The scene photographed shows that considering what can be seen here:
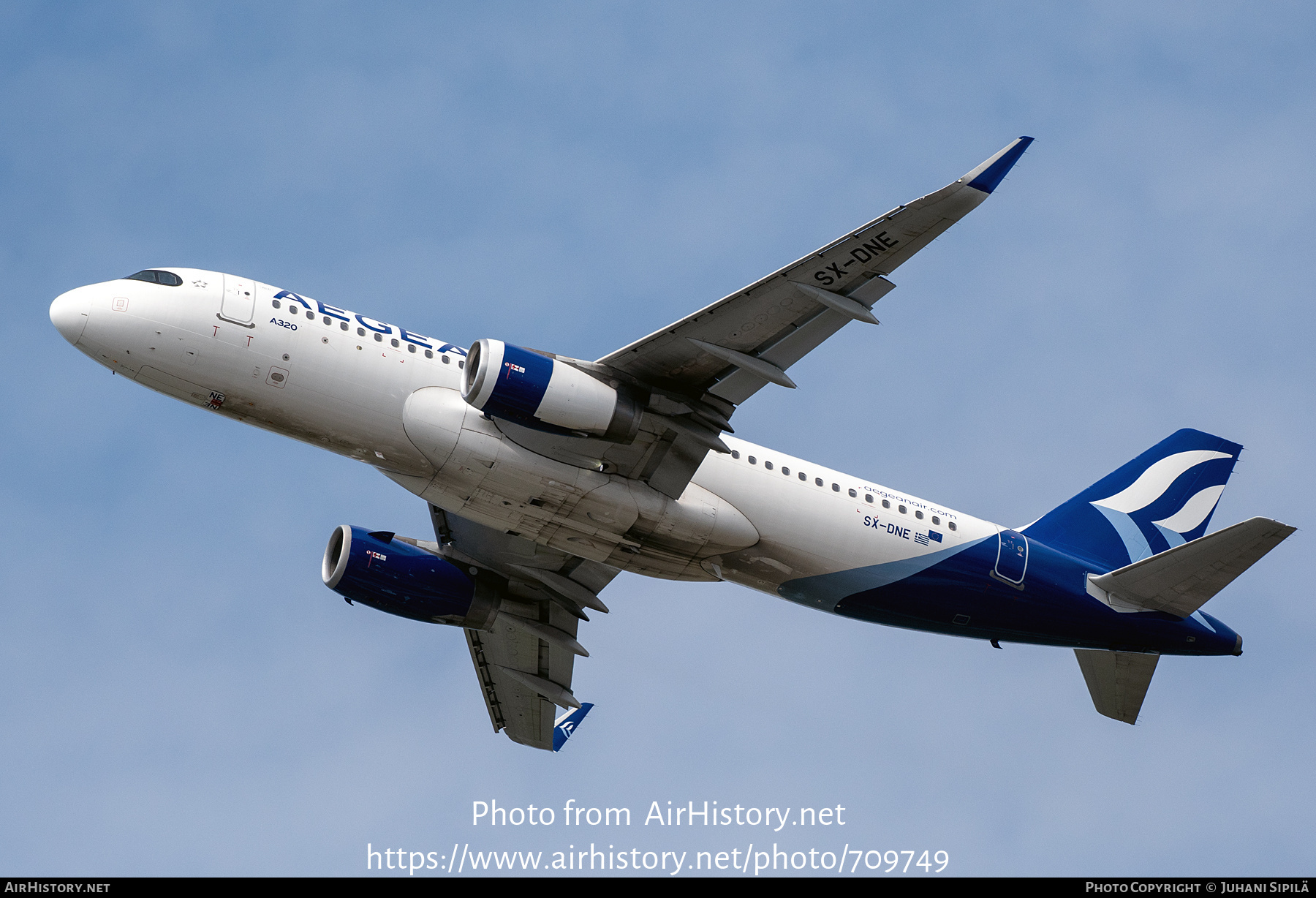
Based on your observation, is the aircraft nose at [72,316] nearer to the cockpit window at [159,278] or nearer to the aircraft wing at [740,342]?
the cockpit window at [159,278]

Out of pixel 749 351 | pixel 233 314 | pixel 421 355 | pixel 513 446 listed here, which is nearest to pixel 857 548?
pixel 749 351

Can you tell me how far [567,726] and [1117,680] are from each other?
16.0 meters

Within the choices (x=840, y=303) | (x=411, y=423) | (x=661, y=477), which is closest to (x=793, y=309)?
(x=840, y=303)

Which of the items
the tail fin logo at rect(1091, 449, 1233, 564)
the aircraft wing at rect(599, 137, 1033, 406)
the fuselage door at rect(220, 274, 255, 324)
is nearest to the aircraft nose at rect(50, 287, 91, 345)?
the fuselage door at rect(220, 274, 255, 324)

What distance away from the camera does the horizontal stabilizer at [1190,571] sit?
29359mm

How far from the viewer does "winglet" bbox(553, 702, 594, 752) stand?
1503 inches

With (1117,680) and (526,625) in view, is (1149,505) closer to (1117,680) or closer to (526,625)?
(1117,680)

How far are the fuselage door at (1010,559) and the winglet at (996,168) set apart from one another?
11362 millimetres

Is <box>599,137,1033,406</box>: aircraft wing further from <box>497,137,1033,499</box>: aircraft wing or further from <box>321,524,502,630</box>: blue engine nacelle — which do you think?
<box>321,524,502,630</box>: blue engine nacelle

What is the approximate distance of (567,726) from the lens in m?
38.5

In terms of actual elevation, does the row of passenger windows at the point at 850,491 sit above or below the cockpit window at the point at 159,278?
below

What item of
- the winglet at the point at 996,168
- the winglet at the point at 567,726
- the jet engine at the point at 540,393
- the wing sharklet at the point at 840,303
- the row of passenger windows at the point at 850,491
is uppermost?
the winglet at the point at 996,168

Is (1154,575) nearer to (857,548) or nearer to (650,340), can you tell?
(857,548)

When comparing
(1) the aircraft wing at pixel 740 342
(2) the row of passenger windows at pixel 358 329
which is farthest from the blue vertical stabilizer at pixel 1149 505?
(2) the row of passenger windows at pixel 358 329
